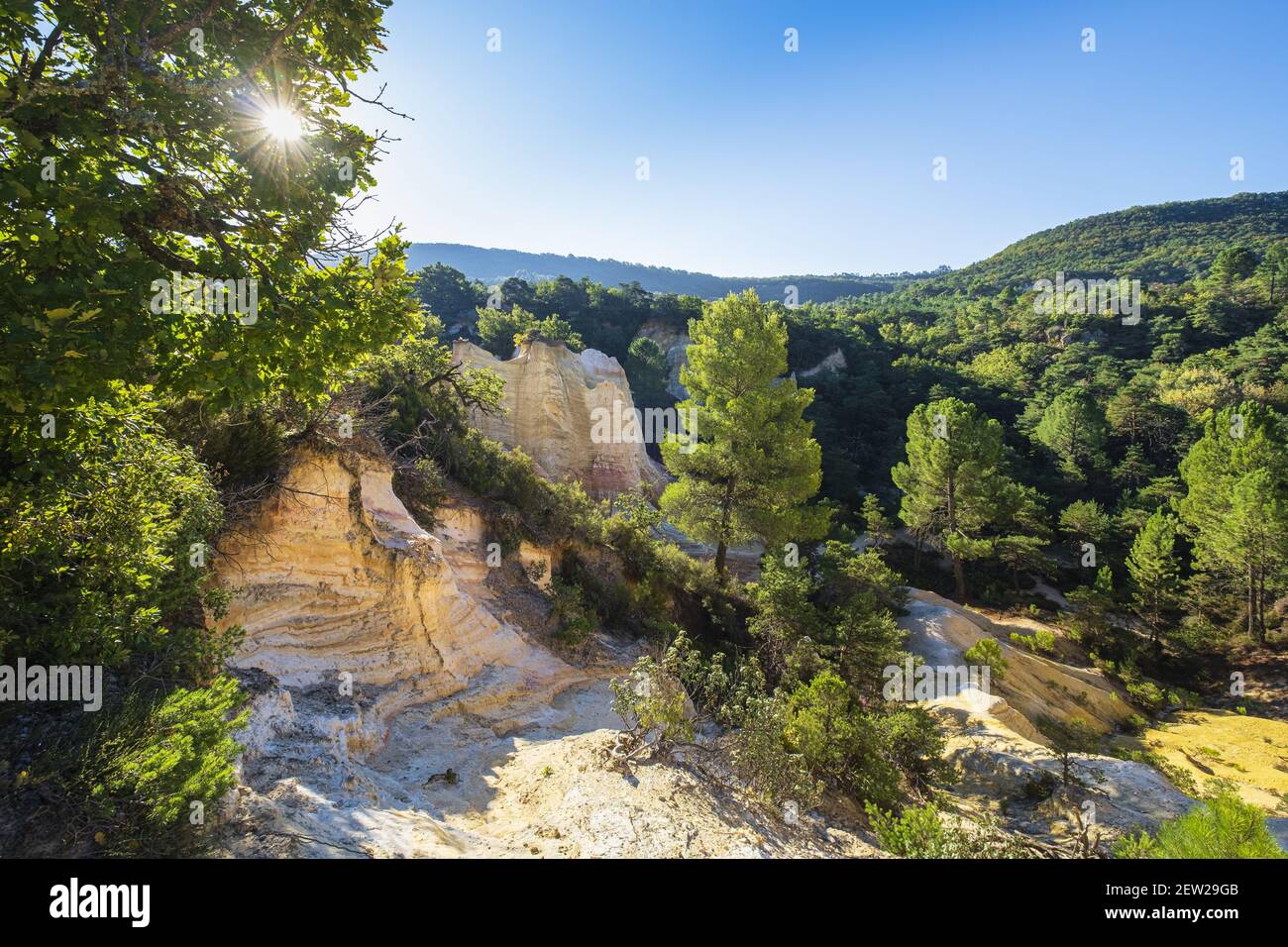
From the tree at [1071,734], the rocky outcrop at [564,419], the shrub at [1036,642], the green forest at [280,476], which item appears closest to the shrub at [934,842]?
the green forest at [280,476]

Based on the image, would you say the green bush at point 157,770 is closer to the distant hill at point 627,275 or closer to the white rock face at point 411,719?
the white rock face at point 411,719

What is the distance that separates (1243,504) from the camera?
2095 cm

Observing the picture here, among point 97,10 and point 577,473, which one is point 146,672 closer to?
point 97,10

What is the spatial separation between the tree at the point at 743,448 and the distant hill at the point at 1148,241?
100603 mm

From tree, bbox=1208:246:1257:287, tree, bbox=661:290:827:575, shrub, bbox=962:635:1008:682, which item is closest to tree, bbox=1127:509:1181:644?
shrub, bbox=962:635:1008:682

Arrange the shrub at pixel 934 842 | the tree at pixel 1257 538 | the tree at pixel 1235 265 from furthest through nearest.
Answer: the tree at pixel 1235 265 < the tree at pixel 1257 538 < the shrub at pixel 934 842

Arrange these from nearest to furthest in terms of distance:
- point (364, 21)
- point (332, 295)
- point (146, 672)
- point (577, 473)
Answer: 1. point (146, 672)
2. point (332, 295)
3. point (364, 21)
4. point (577, 473)

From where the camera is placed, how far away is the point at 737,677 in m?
11.6

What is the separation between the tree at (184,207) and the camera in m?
2.92

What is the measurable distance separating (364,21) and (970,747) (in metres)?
13.7

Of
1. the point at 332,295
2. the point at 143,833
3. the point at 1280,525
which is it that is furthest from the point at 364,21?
the point at 1280,525

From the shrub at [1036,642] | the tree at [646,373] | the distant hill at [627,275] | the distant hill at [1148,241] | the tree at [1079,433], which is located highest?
the distant hill at [627,275]

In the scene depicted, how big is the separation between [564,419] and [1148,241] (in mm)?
121573

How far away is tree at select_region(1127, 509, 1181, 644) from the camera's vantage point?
860 inches
